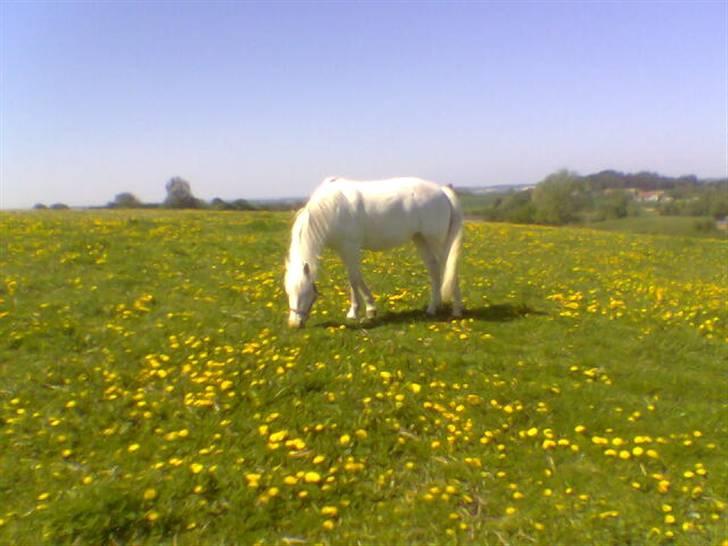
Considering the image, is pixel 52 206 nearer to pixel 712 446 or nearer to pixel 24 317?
pixel 24 317

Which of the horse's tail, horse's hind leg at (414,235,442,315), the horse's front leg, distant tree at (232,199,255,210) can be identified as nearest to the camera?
the horse's front leg

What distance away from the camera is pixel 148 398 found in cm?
604

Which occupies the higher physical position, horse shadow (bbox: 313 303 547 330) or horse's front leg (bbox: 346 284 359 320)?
horse's front leg (bbox: 346 284 359 320)

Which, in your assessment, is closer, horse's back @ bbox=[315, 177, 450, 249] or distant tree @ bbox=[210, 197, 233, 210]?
horse's back @ bbox=[315, 177, 450, 249]

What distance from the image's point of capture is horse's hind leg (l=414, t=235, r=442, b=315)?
30.7 feet

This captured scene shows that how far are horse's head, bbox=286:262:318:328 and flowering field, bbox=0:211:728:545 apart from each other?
1.47 feet

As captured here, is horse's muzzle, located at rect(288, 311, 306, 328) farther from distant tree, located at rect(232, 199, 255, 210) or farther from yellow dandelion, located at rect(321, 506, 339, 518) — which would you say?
distant tree, located at rect(232, 199, 255, 210)

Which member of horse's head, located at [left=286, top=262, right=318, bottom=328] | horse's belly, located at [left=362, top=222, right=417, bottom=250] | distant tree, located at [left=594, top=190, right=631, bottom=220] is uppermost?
horse's belly, located at [left=362, top=222, right=417, bottom=250]

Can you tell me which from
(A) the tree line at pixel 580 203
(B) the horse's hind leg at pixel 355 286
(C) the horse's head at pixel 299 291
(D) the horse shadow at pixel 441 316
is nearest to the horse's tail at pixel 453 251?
(D) the horse shadow at pixel 441 316

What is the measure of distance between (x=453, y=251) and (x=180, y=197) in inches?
1138

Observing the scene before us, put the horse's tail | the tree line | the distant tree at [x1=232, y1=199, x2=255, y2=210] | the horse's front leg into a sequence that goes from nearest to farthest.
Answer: the horse's front leg < the horse's tail < the distant tree at [x1=232, y1=199, x2=255, y2=210] < the tree line

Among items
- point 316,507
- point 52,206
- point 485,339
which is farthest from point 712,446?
point 52,206

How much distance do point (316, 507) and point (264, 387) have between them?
6.63 ft

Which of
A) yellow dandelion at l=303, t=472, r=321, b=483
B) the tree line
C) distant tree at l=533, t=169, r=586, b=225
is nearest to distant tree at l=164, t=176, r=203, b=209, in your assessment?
the tree line
